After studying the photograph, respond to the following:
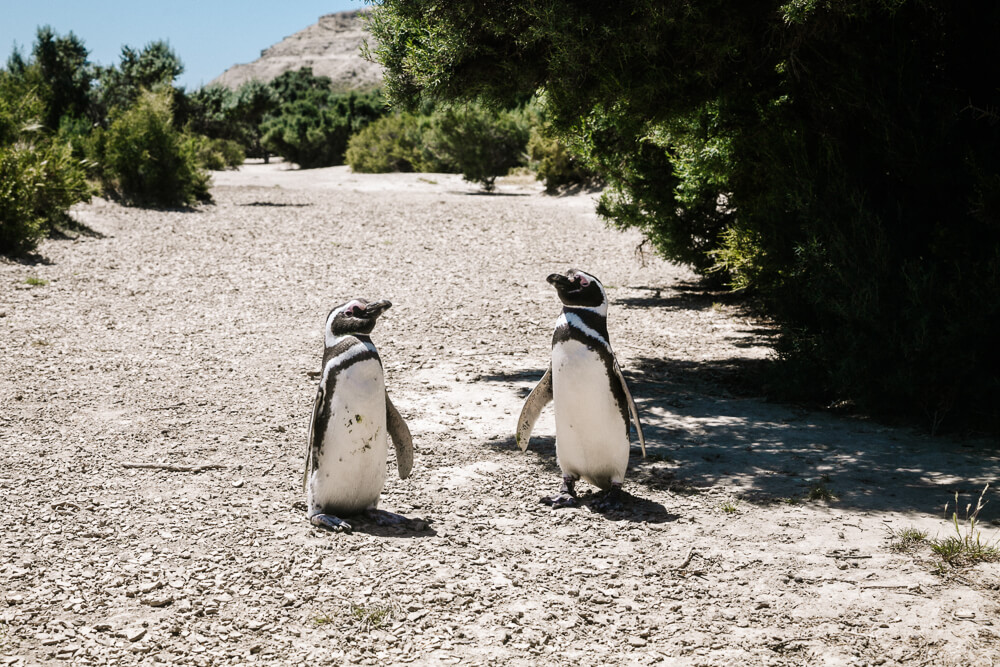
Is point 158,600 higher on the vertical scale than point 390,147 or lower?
lower

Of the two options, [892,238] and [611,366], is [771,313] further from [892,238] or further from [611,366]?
[611,366]

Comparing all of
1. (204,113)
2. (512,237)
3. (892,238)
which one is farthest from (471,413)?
(204,113)

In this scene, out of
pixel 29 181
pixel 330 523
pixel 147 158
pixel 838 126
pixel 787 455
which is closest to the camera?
pixel 330 523

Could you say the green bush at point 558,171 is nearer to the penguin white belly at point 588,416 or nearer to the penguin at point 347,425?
the penguin white belly at point 588,416

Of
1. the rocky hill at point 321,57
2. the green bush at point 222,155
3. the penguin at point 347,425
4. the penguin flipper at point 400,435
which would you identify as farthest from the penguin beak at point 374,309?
the rocky hill at point 321,57

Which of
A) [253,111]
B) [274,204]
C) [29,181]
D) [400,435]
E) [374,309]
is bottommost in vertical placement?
[400,435]

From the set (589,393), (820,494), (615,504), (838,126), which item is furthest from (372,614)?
(838,126)

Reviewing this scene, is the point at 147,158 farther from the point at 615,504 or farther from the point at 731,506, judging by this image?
the point at 731,506

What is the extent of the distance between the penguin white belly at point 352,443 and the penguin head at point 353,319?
0.18 meters

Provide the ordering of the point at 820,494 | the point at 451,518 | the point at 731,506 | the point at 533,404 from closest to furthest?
the point at 451,518
the point at 731,506
the point at 820,494
the point at 533,404

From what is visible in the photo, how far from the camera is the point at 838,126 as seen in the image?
695cm

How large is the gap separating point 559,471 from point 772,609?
199 centimetres

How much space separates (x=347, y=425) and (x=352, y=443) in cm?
9

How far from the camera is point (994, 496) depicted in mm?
4895
